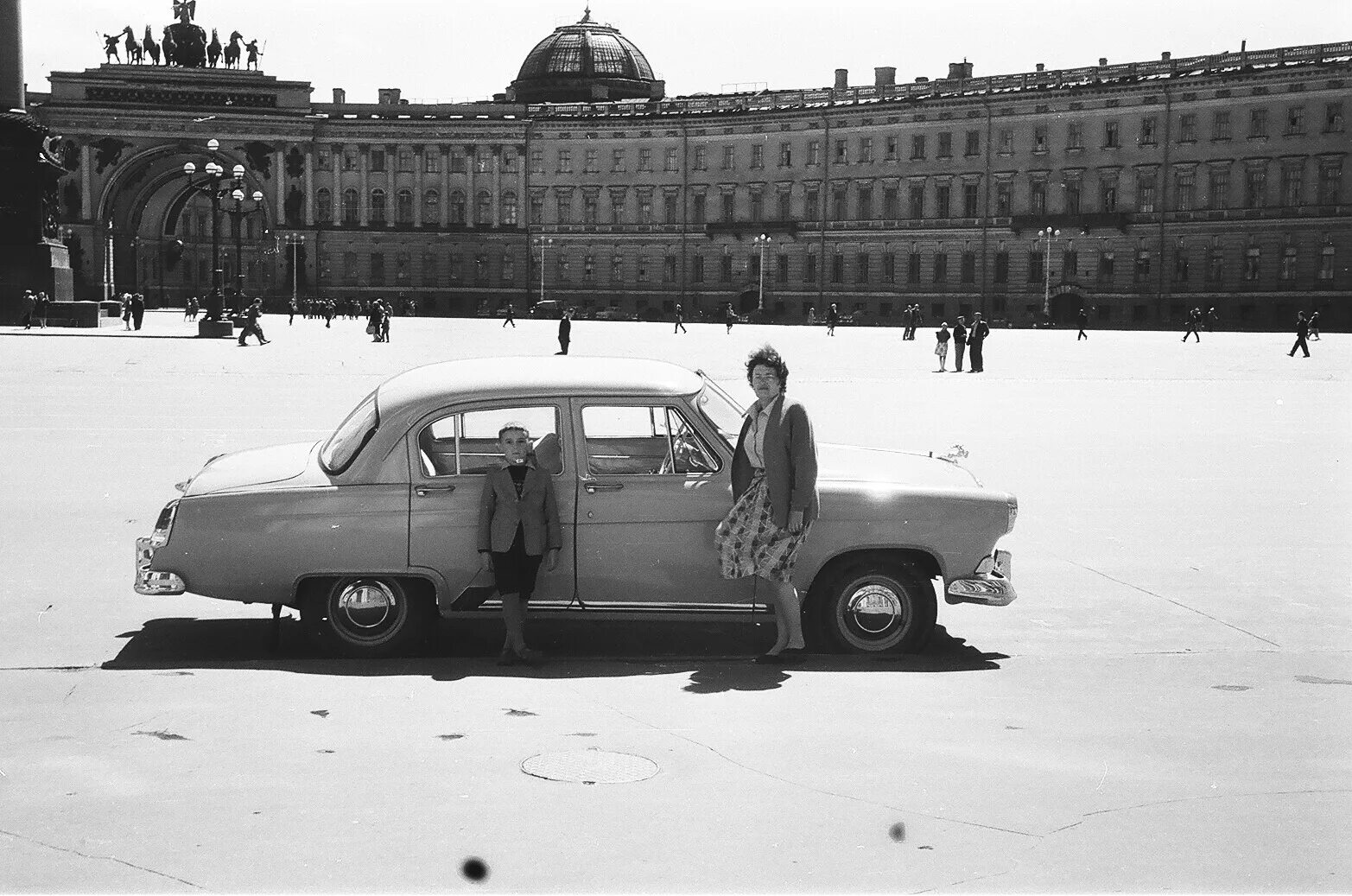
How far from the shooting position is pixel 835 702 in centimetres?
820

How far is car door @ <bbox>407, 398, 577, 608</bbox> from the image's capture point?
30.3 ft

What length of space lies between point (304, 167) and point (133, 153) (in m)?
12.0

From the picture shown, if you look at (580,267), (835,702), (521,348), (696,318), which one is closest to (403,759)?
(835,702)

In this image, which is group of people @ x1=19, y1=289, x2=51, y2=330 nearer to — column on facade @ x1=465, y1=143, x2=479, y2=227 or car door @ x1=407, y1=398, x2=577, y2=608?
car door @ x1=407, y1=398, x2=577, y2=608

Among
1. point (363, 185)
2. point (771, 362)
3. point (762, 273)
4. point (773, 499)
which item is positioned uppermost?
point (363, 185)

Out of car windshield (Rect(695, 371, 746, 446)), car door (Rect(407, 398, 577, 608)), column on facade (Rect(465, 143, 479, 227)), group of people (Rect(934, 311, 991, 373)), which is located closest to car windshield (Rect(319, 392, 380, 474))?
car door (Rect(407, 398, 577, 608))

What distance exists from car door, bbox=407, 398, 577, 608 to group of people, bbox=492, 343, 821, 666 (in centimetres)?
11

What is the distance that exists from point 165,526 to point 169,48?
4935 inches

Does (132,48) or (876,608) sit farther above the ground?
(132,48)

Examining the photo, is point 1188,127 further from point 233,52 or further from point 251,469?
point 251,469

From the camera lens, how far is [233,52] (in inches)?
5017

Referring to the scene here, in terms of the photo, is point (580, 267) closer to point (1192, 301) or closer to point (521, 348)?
point (1192, 301)

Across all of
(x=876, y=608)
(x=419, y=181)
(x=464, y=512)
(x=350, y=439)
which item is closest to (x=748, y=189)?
(x=419, y=181)

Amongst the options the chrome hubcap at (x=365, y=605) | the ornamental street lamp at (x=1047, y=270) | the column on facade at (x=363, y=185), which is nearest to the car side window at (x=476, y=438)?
the chrome hubcap at (x=365, y=605)
